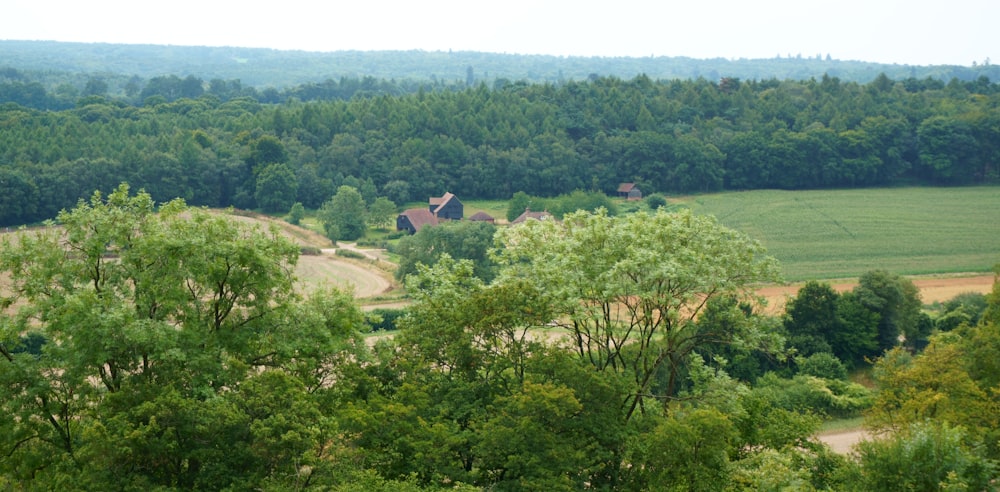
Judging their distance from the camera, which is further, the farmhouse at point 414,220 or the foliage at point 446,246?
the farmhouse at point 414,220

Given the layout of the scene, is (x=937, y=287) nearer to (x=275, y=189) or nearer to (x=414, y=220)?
(x=414, y=220)

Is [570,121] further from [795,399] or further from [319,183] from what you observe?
[795,399]

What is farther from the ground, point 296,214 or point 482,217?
point 482,217

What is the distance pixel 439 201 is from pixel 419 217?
6.70 meters

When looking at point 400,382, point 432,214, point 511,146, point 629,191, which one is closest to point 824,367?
point 400,382

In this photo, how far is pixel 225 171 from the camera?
85.2m

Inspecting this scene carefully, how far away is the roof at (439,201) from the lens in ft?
265

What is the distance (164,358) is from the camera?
17047 mm

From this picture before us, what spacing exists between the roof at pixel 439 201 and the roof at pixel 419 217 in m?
2.37

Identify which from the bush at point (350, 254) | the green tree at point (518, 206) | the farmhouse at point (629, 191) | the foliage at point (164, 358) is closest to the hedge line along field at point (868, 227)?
the farmhouse at point (629, 191)

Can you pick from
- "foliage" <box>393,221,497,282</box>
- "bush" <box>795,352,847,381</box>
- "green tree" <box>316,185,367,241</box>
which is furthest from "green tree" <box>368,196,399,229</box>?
"bush" <box>795,352,847,381</box>

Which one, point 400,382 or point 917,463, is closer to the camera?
point 917,463

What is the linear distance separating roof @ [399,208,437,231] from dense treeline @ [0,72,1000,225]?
10380 mm

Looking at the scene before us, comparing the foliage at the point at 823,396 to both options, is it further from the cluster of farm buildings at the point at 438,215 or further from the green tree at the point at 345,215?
the green tree at the point at 345,215
